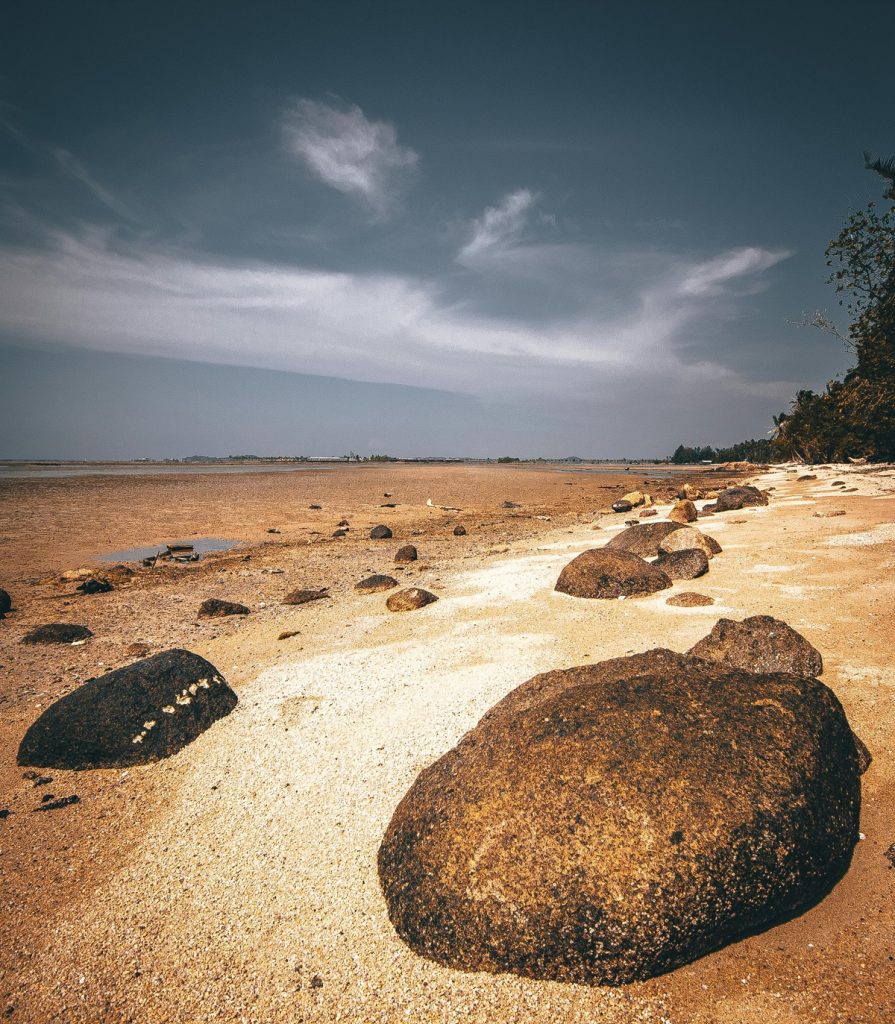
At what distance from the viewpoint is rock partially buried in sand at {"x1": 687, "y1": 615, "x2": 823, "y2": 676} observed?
4.30 m

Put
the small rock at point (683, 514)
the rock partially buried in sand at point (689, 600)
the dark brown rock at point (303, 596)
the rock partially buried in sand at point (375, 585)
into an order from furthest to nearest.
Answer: the small rock at point (683, 514), the rock partially buried in sand at point (375, 585), the dark brown rock at point (303, 596), the rock partially buried in sand at point (689, 600)

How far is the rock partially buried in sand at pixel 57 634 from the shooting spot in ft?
24.2

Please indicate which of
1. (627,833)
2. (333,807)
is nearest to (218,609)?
(333,807)

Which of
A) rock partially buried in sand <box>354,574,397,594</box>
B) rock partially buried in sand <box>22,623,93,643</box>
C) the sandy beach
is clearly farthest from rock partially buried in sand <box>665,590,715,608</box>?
rock partially buried in sand <box>22,623,93,643</box>

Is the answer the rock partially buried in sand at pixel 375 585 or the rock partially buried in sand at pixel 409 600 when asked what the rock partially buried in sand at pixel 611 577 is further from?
the rock partially buried in sand at pixel 375 585

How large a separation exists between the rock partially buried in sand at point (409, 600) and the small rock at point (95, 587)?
6618 millimetres

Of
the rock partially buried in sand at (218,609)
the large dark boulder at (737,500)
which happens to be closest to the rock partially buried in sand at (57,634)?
the rock partially buried in sand at (218,609)

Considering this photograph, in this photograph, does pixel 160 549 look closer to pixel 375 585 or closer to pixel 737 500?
pixel 375 585

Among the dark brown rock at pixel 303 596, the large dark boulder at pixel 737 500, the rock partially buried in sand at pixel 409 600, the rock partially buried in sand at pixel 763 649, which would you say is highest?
the large dark boulder at pixel 737 500

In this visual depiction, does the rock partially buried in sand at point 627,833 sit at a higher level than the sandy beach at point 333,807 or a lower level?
higher

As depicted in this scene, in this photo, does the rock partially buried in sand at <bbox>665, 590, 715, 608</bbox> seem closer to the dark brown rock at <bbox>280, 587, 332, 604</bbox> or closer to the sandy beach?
the sandy beach

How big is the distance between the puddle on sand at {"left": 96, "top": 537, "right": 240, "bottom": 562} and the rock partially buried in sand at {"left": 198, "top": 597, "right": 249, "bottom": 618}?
6290 millimetres

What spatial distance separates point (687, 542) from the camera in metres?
8.89

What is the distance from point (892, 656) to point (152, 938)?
6.30m
